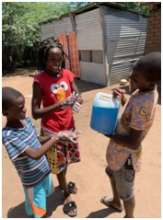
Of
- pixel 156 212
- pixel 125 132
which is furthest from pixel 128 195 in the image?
pixel 156 212

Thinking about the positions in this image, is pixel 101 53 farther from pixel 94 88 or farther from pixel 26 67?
pixel 26 67

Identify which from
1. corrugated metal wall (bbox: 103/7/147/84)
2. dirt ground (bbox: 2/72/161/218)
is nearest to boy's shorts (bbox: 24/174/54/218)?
dirt ground (bbox: 2/72/161/218)

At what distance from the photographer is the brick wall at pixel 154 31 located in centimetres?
798

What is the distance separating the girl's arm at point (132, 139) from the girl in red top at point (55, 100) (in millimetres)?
517

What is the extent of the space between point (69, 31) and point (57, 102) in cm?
969

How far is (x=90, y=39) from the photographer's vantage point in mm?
10422

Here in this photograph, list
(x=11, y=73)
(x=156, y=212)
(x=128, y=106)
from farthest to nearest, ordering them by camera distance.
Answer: (x=11, y=73)
(x=156, y=212)
(x=128, y=106)

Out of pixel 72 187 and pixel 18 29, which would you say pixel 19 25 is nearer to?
pixel 18 29

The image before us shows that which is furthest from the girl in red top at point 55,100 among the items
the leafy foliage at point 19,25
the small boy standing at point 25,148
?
the leafy foliage at point 19,25

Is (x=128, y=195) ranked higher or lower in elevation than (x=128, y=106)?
lower

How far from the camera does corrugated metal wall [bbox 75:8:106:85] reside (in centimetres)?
991

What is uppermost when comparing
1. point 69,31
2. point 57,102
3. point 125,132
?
point 69,31

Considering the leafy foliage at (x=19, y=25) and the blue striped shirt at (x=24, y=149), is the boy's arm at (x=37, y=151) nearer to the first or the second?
the blue striped shirt at (x=24, y=149)

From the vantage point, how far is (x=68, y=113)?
267 centimetres
